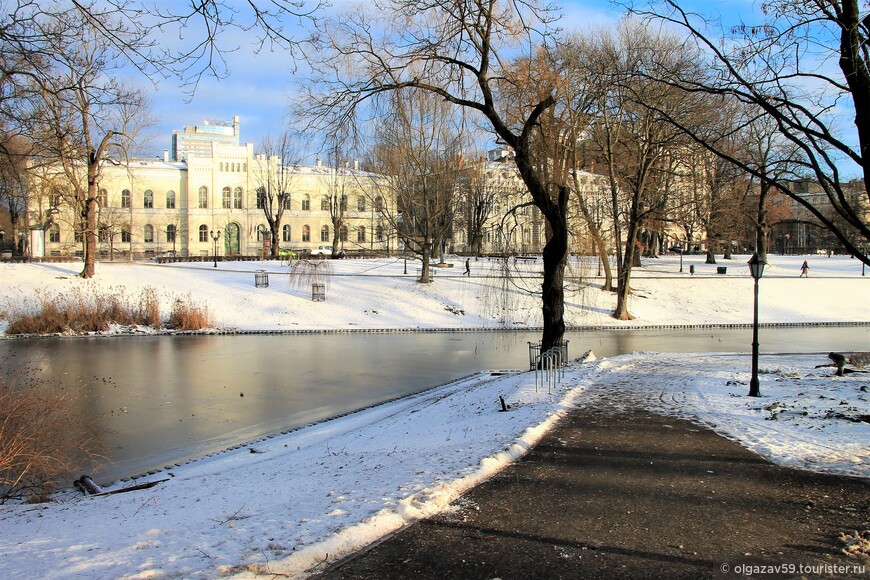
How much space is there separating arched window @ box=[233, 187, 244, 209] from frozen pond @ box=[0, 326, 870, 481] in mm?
51933

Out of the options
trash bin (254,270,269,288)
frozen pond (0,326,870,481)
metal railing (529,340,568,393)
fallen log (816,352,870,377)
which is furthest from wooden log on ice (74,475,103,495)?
trash bin (254,270,269,288)

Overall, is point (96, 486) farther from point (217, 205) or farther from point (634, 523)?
point (217, 205)

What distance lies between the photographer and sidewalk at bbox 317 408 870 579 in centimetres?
450

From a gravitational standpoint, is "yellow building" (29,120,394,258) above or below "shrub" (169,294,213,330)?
above

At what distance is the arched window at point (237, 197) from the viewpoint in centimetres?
7606

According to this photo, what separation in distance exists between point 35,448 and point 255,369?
411 inches

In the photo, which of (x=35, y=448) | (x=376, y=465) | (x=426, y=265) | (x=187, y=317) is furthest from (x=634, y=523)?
(x=426, y=265)

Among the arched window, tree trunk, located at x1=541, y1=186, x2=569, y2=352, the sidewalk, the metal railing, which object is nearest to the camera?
the sidewalk

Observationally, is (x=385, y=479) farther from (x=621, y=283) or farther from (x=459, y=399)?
(x=621, y=283)

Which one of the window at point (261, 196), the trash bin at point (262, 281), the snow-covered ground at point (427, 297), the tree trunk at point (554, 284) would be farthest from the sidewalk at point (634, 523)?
the window at point (261, 196)

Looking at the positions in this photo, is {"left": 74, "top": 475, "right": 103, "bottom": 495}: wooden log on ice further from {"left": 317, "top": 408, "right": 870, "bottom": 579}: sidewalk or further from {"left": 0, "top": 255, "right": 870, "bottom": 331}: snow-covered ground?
{"left": 0, "top": 255, "right": 870, "bottom": 331}: snow-covered ground

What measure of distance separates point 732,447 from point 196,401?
11.2 m

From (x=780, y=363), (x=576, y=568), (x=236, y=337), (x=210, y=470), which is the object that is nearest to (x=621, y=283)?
(x=780, y=363)

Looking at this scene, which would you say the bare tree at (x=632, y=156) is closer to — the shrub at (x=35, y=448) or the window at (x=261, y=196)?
the shrub at (x=35, y=448)
